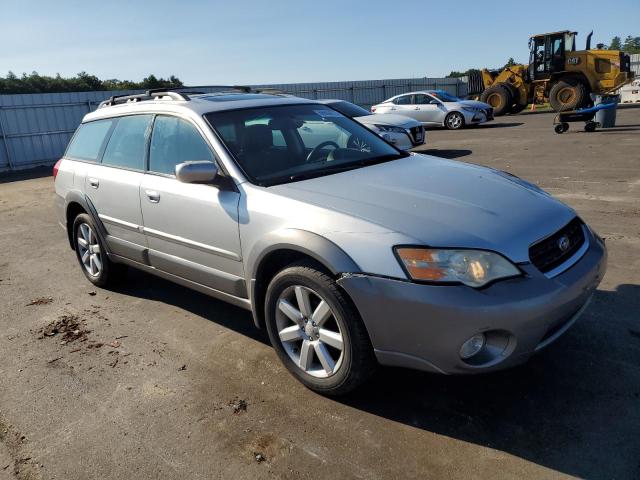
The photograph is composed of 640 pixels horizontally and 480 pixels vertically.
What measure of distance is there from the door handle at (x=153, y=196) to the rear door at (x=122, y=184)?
16 cm

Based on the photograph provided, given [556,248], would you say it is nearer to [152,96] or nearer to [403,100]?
[152,96]

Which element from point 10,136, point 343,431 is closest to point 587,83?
point 10,136

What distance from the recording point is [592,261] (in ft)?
9.64

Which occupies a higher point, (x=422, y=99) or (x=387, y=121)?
(x=422, y=99)

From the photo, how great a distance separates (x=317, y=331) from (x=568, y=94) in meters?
22.1

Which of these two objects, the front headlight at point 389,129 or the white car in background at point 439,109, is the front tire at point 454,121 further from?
the front headlight at point 389,129

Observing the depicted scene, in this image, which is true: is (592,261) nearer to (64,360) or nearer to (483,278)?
(483,278)

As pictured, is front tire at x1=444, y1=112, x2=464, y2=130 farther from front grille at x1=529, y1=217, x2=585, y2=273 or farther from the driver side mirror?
the driver side mirror

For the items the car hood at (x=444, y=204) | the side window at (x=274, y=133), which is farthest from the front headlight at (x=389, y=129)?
the car hood at (x=444, y=204)

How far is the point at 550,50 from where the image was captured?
2183 centimetres

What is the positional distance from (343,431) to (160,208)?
2.08 metres

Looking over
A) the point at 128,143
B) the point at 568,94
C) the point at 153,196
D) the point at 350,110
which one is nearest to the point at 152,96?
the point at 128,143

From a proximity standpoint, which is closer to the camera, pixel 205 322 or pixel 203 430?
pixel 203 430

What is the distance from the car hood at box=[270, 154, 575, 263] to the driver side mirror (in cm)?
42
